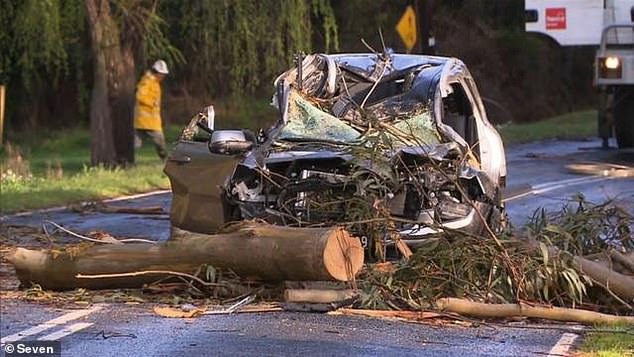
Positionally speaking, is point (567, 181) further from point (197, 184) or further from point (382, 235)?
point (382, 235)

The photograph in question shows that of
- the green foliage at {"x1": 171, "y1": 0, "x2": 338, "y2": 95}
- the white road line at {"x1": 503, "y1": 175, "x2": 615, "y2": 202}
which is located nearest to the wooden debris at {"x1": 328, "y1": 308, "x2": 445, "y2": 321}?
the white road line at {"x1": 503, "y1": 175, "x2": 615, "y2": 202}

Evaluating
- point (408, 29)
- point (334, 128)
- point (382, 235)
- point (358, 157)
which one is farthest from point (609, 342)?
point (408, 29)

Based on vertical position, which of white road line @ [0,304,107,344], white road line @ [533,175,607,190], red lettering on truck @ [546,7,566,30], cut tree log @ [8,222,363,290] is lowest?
white road line @ [533,175,607,190]

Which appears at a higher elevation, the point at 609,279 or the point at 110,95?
the point at 110,95

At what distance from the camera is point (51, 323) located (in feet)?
25.0

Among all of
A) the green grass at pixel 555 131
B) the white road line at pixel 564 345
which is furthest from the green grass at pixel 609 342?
the green grass at pixel 555 131

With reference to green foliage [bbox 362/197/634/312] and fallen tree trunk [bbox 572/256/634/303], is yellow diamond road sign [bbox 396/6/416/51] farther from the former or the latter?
fallen tree trunk [bbox 572/256/634/303]

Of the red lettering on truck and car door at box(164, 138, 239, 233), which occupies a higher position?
the red lettering on truck

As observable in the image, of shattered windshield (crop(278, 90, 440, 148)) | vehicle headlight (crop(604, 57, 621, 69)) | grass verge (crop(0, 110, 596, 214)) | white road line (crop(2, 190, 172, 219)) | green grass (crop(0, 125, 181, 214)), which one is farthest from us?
vehicle headlight (crop(604, 57, 621, 69))

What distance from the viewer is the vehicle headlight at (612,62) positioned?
760 inches

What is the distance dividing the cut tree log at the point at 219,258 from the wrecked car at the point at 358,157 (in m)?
0.67

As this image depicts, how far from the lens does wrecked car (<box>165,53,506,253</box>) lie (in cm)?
878

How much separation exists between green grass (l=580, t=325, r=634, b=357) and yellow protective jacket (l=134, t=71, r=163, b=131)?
13526mm

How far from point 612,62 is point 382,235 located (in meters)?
11.9
